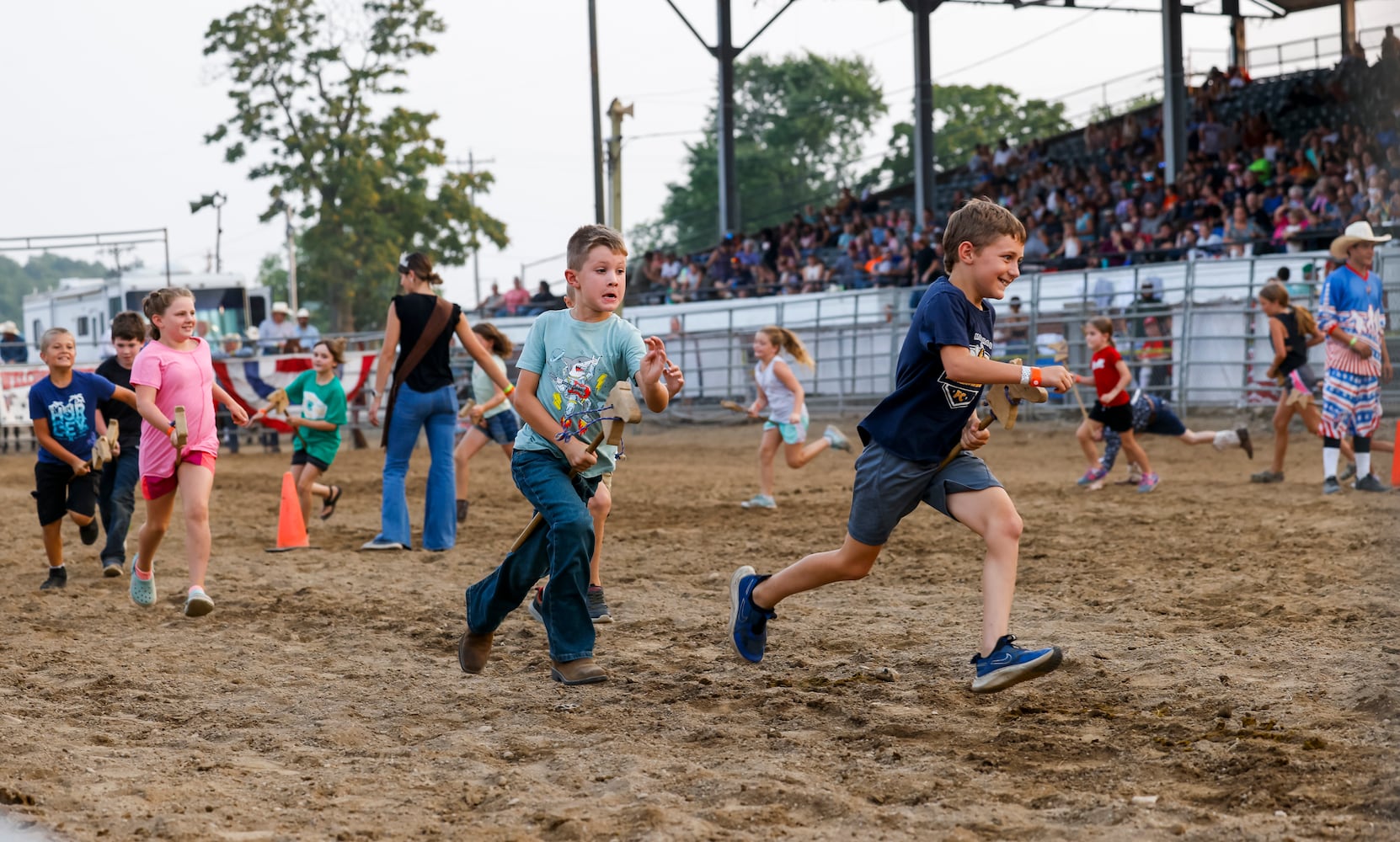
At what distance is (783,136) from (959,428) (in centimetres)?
6884

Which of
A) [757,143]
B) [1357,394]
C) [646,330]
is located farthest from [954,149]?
[1357,394]

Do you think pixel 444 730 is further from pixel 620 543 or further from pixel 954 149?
pixel 954 149

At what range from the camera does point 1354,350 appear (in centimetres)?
1084

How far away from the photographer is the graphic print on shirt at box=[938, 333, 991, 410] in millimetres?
4855

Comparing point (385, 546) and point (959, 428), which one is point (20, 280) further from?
point (959, 428)

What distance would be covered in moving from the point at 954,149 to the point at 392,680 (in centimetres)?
6950

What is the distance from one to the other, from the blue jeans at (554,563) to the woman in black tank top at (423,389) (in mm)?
3515

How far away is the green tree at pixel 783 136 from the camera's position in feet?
217

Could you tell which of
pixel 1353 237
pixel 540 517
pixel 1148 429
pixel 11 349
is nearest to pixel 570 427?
pixel 540 517

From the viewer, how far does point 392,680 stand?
18.3 ft

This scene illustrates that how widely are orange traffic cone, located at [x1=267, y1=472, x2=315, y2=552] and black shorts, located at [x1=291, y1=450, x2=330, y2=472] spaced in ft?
2.27

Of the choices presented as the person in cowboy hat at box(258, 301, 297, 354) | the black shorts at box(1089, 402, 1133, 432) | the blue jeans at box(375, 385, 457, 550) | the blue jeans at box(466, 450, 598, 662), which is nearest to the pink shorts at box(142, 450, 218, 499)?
the blue jeans at box(375, 385, 457, 550)

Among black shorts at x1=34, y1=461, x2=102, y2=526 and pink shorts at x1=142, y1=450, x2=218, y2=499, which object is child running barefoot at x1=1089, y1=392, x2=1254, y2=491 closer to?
pink shorts at x1=142, y1=450, x2=218, y2=499

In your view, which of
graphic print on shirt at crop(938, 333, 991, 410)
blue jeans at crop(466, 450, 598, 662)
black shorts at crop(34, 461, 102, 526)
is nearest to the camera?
graphic print on shirt at crop(938, 333, 991, 410)
